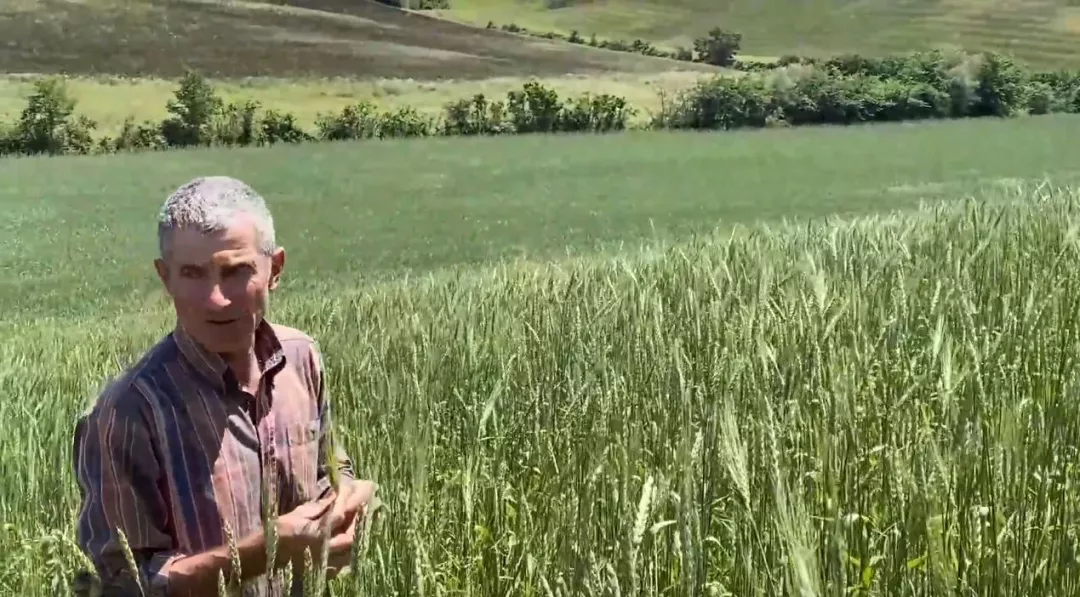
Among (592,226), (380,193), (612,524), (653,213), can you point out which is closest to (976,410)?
(612,524)

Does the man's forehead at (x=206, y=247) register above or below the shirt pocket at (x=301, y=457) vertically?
above

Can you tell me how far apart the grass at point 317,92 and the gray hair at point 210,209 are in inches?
1924

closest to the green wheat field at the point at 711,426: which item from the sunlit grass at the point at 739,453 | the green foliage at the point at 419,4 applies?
the sunlit grass at the point at 739,453

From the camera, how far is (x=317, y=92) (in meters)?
58.7

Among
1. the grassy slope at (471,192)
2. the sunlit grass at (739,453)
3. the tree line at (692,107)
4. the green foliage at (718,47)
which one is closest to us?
the sunlit grass at (739,453)

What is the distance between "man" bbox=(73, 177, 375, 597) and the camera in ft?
4.86

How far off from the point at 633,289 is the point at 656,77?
215 feet

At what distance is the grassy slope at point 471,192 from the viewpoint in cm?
1816

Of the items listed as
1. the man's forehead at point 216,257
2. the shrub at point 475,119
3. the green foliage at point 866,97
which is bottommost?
the shrub at point 475,119

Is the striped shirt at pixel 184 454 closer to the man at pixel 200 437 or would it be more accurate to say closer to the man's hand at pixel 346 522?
the man at pixel 200 437

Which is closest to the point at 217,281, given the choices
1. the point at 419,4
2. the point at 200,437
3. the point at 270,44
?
the point at 200,437

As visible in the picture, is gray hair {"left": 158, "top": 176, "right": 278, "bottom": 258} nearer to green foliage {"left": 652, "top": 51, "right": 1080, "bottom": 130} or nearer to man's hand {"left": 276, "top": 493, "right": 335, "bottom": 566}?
man's hand {"left": 276, "top": 493, "right": 335, "bottom": 566}

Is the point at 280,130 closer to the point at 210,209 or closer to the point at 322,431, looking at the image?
the point at 322,431

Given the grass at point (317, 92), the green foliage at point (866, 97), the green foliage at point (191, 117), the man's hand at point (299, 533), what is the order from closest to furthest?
the man's hand at point (299, 533), the green foliage at point (191, 117), the grass at point (317, 92), the green foliage at point (866, 97)
